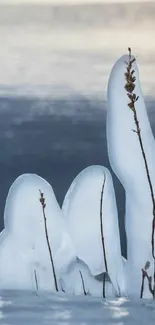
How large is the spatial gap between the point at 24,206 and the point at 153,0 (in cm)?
74

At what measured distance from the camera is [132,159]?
2309 millimetres

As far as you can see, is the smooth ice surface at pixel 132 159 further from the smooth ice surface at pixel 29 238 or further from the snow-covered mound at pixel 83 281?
the smooth ice surface at pixel 29 238

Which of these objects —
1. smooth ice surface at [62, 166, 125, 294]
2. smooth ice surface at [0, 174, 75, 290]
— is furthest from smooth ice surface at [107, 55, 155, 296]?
smooth ice surface at [0, 174, 75, 290]

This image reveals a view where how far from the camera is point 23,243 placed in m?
2.33

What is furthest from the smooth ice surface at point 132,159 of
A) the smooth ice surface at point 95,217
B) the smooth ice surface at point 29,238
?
the smooth ice surface at point 29,238

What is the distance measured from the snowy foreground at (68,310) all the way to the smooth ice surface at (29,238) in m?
0.04

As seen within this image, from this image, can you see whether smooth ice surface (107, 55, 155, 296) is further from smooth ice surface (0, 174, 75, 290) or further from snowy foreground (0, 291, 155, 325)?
smooth ice surface (0, 174, 75, 290)

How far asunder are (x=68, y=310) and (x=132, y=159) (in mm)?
495

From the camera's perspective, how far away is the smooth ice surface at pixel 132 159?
2.30m

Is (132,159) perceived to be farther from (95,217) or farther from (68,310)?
(68,310)

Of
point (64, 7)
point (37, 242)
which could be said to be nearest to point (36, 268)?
point (37, 242)

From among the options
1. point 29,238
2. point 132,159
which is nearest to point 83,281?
point 29,238

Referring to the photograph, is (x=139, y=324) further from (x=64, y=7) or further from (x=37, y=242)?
(x=64, y=7)

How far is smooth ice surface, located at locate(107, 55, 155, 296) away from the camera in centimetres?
230
